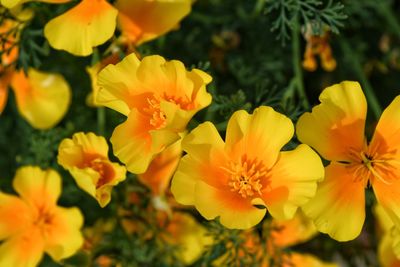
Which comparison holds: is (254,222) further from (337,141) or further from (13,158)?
(13,158)

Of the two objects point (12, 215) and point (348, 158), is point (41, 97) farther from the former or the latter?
point (348, 158)

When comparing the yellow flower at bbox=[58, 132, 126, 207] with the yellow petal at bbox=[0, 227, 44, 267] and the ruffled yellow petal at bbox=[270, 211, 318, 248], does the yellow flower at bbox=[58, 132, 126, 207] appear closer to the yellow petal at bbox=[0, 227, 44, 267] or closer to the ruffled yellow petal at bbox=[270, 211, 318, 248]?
the yellow petal at bbox=[0, 227, 44, 267]

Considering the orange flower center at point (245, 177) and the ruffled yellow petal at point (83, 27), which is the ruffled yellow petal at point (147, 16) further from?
Result: the orange flower center at point (245, 177)

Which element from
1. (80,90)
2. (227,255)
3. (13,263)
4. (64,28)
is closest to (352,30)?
(80,90)

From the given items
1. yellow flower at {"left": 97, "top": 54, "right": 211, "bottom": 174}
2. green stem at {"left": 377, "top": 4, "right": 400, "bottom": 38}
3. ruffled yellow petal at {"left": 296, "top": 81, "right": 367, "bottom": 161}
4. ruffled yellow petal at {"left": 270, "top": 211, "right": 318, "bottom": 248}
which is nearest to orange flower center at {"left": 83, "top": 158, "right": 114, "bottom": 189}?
yellow flower at {"left": 97, "top": 54, "right": 211, "bottom": 174}

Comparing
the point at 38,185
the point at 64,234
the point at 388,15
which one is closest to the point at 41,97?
the point at 38,185

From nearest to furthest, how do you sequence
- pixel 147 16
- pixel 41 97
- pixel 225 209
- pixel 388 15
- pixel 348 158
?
pixel 225 209
pixel 348 158
pixel 147 16
pixel 41 97
pixel 388 15

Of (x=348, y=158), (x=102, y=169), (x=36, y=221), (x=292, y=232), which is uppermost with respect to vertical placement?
(x=348, y=158)

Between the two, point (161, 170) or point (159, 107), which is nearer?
point (159, 107)
